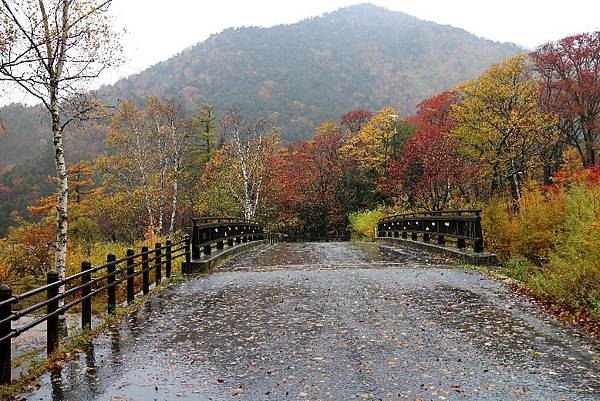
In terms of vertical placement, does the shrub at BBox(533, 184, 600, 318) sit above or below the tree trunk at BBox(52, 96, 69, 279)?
below

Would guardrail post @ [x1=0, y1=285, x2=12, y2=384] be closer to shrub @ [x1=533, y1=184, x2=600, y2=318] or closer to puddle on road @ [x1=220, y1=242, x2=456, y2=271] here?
shrub @ [x1=533, y1=184, x2=600, y2=318]

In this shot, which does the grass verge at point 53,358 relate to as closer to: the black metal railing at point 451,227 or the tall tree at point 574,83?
the black metal railing at point 451,227

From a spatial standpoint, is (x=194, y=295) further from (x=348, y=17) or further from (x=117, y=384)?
(x=348, y=17)

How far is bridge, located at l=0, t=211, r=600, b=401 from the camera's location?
17.8ft

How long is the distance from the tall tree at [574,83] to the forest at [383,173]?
10cm

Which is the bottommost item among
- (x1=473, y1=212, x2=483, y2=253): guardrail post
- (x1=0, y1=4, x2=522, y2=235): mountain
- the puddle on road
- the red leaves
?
the puddle on road

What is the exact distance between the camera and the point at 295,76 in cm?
11894

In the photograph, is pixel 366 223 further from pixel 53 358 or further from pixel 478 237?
pixel 53 358

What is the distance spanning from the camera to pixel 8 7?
11.9m

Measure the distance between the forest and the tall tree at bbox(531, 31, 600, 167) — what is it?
0.10 m

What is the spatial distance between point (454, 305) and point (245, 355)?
14.2 ft

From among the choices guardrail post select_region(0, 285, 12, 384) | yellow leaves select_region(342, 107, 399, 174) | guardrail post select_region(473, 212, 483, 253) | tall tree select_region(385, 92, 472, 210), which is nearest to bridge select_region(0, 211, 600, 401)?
guardrail post select_region(0, 285, 12, 384)

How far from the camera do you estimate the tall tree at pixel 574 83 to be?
1369 inches

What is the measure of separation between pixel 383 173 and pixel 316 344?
4479 cm
